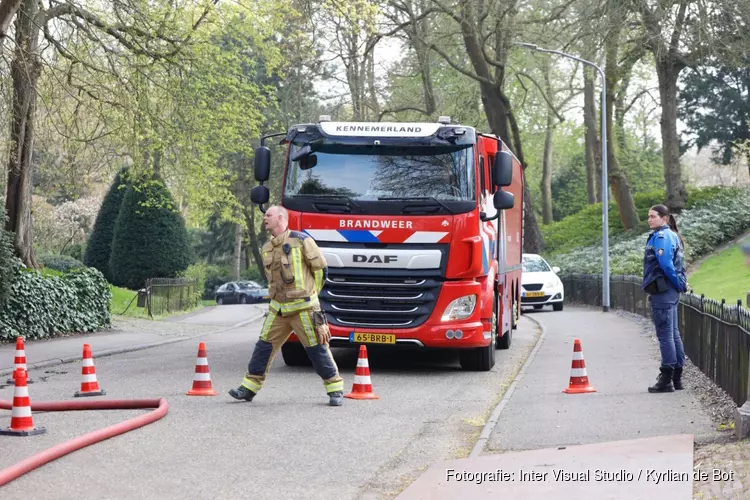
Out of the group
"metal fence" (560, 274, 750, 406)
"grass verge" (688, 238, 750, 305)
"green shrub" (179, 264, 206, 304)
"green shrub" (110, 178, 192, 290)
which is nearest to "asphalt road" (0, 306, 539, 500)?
"metal fence" (560, 274, 750, 406)

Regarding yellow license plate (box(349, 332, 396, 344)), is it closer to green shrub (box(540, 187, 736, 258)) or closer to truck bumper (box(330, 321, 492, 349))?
truck bumper (box(330, 321, 492, 349))

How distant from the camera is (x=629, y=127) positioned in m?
71.4

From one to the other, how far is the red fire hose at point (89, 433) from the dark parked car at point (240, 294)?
48.6 m

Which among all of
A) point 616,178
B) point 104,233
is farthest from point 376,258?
point 616,178

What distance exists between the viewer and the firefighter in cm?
1097

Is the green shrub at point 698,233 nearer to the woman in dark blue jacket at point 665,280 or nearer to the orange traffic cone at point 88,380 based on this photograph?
the woman in dark blue jacket at point 665,280

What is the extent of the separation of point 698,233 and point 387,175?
88.3 feet

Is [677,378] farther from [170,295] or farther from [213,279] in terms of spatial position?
[213,279]

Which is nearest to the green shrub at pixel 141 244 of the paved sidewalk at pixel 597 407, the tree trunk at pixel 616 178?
the tree trunk at pixel 616 178

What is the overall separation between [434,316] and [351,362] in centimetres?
252

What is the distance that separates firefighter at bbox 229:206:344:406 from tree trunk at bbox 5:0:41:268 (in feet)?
28.7

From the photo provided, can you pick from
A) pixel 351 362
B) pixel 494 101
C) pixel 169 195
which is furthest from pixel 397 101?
pixel 351 362

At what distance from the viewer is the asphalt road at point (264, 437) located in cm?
717

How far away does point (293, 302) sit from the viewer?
11.0 m
